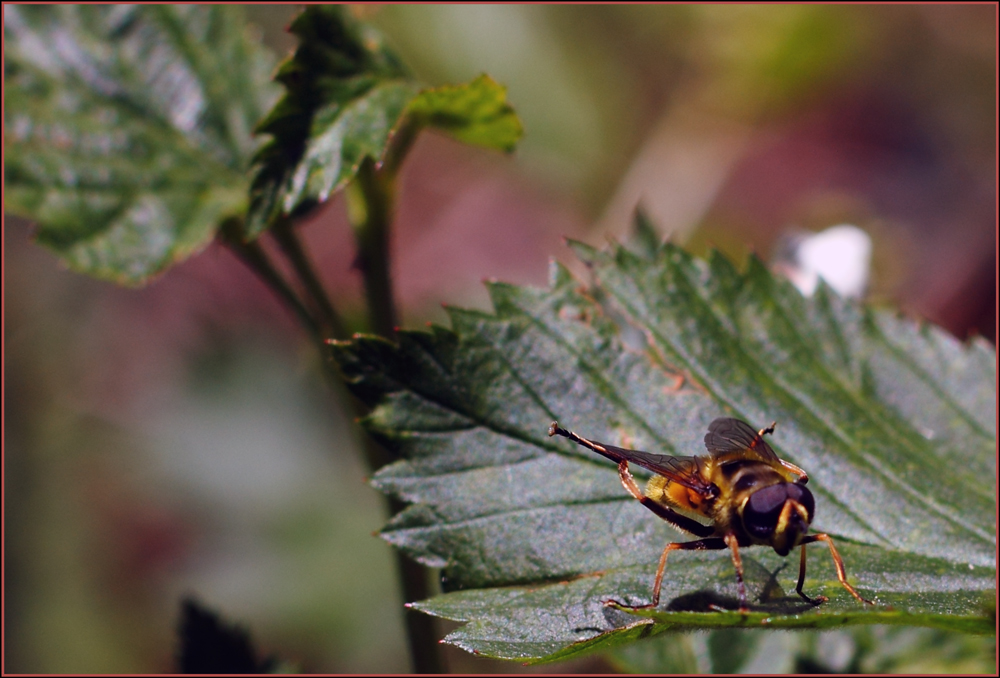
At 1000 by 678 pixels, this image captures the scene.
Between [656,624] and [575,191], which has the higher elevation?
[575,191]

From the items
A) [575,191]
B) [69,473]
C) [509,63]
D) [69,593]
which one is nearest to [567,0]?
[509,63]

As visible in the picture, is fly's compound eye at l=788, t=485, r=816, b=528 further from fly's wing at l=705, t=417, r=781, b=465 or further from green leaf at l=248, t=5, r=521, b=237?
green leaf at l=248, t=5, r=521, b=237

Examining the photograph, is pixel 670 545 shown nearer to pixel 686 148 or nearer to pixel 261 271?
pixel 261 271

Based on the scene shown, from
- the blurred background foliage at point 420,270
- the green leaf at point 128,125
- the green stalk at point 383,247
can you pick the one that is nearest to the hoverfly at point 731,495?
the green stalk at point 383,247

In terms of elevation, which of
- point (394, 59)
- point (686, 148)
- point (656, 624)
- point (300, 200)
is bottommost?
point (656, 624)

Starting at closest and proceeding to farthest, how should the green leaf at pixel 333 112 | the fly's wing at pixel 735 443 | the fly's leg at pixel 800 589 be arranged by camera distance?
the fly's leg at pixel 800 589 < the fly's wing at pixel 735 443 < the green leaf at pixel 333 112

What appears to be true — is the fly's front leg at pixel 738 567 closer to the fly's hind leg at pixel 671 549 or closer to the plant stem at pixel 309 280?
the fly's hind leg at pixel 671 549
